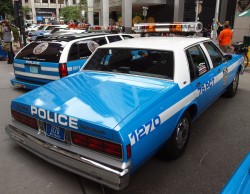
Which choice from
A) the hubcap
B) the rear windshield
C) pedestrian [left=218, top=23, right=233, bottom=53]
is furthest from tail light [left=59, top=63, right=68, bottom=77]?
pedestrian [left=218, top=23, right=233, bottom=53]

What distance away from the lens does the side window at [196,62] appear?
3808mm

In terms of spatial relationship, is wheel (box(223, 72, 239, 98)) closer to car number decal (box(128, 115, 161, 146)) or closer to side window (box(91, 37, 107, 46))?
side window (box(91, 37, 107, 46))

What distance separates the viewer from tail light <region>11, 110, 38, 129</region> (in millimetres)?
3074

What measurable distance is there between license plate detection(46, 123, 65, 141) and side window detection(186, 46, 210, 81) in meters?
2.00

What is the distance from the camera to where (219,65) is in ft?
15.6

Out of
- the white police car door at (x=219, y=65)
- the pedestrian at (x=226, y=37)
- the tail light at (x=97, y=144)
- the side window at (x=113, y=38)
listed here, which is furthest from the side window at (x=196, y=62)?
the pedestrian at (x=226, y=37)

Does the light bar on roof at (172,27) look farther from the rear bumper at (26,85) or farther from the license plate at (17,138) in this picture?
the license plate at (17,138)

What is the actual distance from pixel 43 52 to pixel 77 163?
3984 mm

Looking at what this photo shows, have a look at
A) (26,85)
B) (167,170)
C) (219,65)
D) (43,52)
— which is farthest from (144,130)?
(26,85)

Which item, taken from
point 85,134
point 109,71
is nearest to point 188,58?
point 109,71

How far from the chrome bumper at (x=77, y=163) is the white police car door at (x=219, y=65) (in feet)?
9.66

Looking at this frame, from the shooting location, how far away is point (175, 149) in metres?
3.38

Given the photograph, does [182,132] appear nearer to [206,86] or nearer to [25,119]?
[206,86]

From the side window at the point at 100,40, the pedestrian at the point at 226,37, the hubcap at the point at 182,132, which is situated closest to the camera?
the hubcap at the point at 182,132
